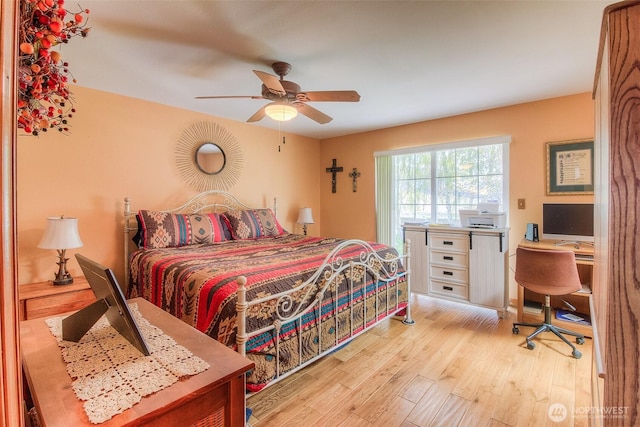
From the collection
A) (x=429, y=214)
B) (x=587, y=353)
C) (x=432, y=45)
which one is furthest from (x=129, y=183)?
(x=587, y=353)

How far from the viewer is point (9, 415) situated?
0.39 metres

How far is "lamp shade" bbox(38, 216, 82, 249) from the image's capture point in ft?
7.52

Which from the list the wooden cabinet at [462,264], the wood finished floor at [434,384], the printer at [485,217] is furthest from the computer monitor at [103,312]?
the printer at [485,217]

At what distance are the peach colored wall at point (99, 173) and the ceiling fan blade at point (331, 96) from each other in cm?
195

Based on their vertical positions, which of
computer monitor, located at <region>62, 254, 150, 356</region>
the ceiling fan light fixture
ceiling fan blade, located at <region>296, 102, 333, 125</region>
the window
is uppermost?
ceiling fan blade, located at <region>296, 102, 333, 125</region>

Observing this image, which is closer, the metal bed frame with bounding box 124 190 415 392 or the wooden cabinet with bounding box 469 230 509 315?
the metal bed frame with bounding box 124 190 415 392

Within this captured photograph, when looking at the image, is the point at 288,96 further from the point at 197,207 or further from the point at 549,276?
the point at 549,276

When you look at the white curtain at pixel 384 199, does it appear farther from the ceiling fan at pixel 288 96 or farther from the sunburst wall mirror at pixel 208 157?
the ceiling fan at pixel 288 96

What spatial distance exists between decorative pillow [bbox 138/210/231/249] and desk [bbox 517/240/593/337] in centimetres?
311

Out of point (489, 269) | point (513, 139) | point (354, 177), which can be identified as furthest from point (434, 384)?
point (354, 177)

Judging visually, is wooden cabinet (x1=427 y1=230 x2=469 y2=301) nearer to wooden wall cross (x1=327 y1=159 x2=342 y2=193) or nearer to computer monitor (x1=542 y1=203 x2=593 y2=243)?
computer monitor (x1=542 y1=203 x2=593 y2=243)

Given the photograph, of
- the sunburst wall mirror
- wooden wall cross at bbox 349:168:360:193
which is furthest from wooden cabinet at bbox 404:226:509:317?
the sunburst wall mirror

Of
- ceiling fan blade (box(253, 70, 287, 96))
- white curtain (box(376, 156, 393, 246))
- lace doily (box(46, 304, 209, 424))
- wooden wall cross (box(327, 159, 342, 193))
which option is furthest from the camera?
wooden wall cross (box(327, 159, 342, 193))

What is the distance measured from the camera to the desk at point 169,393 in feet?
2.10
